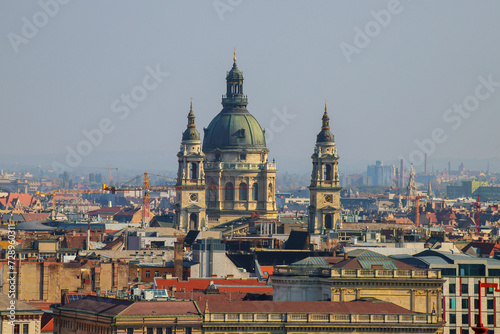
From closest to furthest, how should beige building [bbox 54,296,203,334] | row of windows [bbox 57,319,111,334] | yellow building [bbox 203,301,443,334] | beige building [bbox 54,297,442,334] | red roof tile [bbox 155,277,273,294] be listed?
beige building [bbox 54,296,203,334]
beige building [bbox 54,297,442,334]
row of windows [bbox 57,319,111,334]
yellow building [bbox 203,301,443,334]
red roof tile [bbox 155,277,273,294]

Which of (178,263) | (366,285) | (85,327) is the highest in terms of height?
(178,263)

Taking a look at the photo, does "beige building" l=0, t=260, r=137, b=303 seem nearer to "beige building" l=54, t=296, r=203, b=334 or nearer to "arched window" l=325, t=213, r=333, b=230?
"beige building" l=54, t=296, r=203, b=334

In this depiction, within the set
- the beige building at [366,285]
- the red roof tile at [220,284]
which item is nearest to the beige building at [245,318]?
the beige building at [366,285]

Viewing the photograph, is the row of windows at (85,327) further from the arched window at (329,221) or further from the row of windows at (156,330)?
the arched window at (329,221)

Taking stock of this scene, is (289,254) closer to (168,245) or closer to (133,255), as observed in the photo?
(133,255)

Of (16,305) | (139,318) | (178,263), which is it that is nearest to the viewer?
(139,318)

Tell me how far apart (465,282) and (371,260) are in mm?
7645

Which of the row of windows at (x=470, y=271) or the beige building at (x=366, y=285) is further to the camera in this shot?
the row of windows at (x=470, y=271)

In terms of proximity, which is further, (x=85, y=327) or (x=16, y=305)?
(x=16, y=305)

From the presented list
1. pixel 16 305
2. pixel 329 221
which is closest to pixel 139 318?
pixel 16 305

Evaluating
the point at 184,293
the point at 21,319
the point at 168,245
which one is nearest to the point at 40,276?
the point at 184,293

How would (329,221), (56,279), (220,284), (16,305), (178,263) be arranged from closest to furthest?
1. (16,305)
2. (220,284)
3. (56,279)
4. (178,263)
5. (329,221)

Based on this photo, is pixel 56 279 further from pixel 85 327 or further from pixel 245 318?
pixel 245 318

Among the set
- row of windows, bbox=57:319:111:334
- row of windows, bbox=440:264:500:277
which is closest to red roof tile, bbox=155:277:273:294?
row of windows, bbox=440:264:500:277
